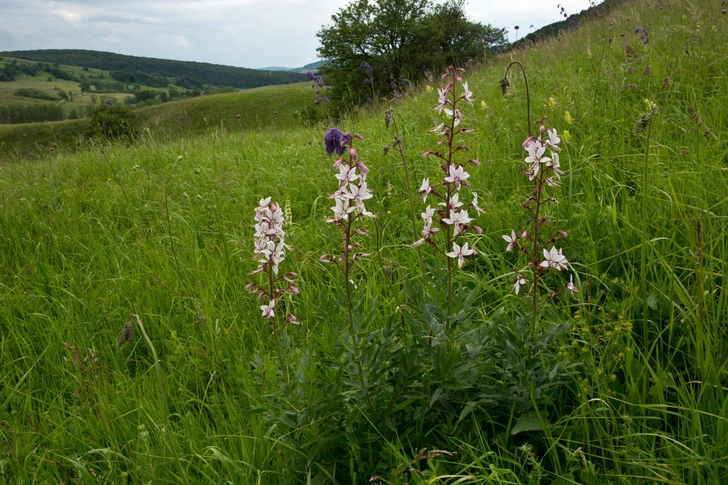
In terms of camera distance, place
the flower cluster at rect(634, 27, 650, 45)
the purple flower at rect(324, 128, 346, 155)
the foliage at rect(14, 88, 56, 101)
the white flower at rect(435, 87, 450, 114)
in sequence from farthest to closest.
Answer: the foliage at rect(14, 88, 56, 101) < the flower cluster at rect(634, 27, 650, 45) < the purple flower at rect(324, 128, 346, 155) < the white flower at rect(435, 87, 450, 114)

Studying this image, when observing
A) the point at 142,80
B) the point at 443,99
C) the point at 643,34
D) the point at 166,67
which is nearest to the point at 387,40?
the point at 643,34

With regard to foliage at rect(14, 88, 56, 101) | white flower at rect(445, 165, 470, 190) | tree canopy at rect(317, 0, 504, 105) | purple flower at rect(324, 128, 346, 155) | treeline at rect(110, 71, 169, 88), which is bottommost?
white flower at rect(445, 165, 470, 190)

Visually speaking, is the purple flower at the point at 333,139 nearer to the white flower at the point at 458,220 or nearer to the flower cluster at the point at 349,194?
the flower cluster at the point at 349,194

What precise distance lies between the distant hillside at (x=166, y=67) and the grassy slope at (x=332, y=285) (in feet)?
474

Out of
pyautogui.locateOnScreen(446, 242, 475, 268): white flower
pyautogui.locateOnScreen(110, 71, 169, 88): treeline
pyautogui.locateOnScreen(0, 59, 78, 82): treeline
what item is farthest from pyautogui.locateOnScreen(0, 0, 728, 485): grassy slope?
pyautogui.locateOnScreen(0, 59, 78, 82): treeline

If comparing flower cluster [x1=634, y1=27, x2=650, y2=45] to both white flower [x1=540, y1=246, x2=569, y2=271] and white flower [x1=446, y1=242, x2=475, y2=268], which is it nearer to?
white flower [x1=540, y1=246, x2=569, y2=271]

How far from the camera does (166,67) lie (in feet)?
507

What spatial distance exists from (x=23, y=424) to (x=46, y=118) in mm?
83377

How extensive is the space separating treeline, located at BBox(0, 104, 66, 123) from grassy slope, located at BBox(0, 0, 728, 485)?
75.7 meters

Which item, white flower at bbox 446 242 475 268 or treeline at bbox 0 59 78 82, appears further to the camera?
treeline at bbox 0 59 78 82

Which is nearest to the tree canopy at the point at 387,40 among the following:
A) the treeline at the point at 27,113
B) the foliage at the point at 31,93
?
the treeline at the point at 27,113

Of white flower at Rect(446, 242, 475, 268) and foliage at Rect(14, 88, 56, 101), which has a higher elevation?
foliage at Rect(14, 88, 56, 101)

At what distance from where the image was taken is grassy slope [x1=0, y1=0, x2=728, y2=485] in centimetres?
158

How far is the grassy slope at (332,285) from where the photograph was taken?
158 cm
